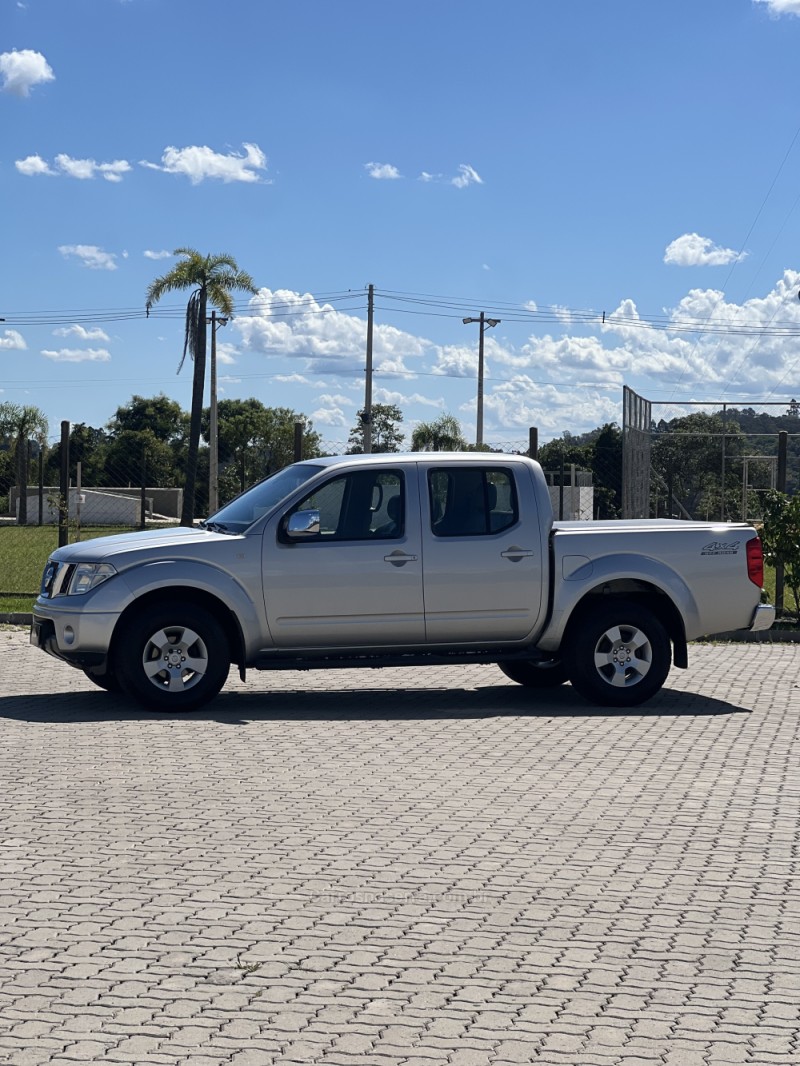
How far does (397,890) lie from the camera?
6.08m

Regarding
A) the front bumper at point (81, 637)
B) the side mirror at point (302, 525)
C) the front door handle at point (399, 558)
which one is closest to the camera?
the front bumper at point (81, 637)

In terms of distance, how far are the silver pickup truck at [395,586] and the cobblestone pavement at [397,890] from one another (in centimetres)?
58

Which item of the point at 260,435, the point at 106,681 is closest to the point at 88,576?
the point at 106,681

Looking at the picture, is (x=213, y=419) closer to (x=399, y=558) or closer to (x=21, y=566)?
(x=21, y=566)

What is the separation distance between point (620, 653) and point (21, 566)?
16494 mm

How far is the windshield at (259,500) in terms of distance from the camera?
37.3 feet

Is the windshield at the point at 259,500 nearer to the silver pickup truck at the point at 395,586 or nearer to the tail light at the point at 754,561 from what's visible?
the silver pickup truck at the point at 395,586

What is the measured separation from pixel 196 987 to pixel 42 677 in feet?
27.8

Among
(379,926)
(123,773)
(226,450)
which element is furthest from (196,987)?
(226,450)

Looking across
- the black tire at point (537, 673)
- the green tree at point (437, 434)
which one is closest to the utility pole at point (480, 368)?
the green tree at point (437, 434)

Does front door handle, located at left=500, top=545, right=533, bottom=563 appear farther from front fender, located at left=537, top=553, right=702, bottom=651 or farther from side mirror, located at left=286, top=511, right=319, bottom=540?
side mirror, located at left=286, top=511, right=319, bottom=540

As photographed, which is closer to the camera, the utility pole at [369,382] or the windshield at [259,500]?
the windshield at [259,500]

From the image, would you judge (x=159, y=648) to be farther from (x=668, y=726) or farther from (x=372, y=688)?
(x=668, y=726)

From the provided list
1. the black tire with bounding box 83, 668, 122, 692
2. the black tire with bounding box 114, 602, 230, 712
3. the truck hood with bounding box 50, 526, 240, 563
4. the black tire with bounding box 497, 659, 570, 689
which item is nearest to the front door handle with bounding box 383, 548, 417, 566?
the truck hood with bounding box 50, 526, 240, 563
